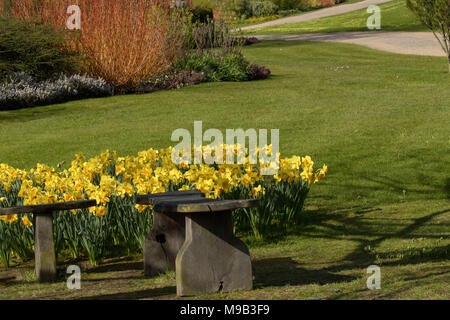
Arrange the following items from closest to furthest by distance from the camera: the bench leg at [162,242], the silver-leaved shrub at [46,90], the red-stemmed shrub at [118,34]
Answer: the bench leg at [162,242], the silver-leaved shrub at [46,90], the red-stemmed shrub at [118,34]

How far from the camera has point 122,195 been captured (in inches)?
230

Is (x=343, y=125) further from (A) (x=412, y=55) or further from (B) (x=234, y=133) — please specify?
(A) (x=412, y=55)

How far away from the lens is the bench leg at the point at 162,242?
551 centimetres

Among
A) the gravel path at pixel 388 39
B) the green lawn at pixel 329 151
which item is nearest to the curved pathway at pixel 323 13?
the gravel path at pixel 388 39

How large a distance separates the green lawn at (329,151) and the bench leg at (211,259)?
12 cm

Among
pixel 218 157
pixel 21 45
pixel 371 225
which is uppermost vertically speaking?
pixel 21 45

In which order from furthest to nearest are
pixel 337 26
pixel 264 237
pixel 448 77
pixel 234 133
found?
pixel 337 26
pixel 448 77
pixel 234 133
pixel 264 237

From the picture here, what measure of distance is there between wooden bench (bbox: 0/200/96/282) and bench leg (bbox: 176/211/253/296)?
1.03 meters

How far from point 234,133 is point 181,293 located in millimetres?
6837

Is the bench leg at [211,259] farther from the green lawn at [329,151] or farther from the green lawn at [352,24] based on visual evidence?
the green lawn at [352,24]

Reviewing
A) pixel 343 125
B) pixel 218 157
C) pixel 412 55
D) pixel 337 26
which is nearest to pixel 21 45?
pixel 343 125

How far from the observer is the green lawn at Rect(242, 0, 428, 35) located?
1359 inches
